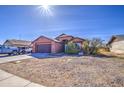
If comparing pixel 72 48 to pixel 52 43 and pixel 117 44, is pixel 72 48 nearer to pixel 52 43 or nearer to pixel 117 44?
pixel 52 43

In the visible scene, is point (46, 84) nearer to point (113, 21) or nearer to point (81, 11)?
point (81, 11)

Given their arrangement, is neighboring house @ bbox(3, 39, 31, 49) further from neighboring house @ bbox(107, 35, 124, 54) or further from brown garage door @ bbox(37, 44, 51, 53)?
neighboring house @ bbox(107, 35, 124, 54)

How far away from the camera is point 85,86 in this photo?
3238 millimetres

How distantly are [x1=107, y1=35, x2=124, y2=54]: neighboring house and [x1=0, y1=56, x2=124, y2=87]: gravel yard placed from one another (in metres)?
0.23

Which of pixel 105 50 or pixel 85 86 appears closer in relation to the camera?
pixel 85 86

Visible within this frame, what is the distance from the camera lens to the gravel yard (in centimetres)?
334

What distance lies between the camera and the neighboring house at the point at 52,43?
4.13 metres

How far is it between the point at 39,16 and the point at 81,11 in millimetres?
957

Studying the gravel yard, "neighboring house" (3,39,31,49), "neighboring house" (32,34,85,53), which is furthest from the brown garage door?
"neighboring house" (3,39,31,49)

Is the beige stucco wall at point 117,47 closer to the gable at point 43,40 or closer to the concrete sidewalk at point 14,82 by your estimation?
the gable at point 43,40

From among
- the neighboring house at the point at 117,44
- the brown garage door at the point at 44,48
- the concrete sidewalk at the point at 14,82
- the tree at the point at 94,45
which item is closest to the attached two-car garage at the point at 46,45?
the brown garage door at the point at 44,48

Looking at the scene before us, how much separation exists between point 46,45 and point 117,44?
1.84m

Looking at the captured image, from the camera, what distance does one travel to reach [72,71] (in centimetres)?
384
